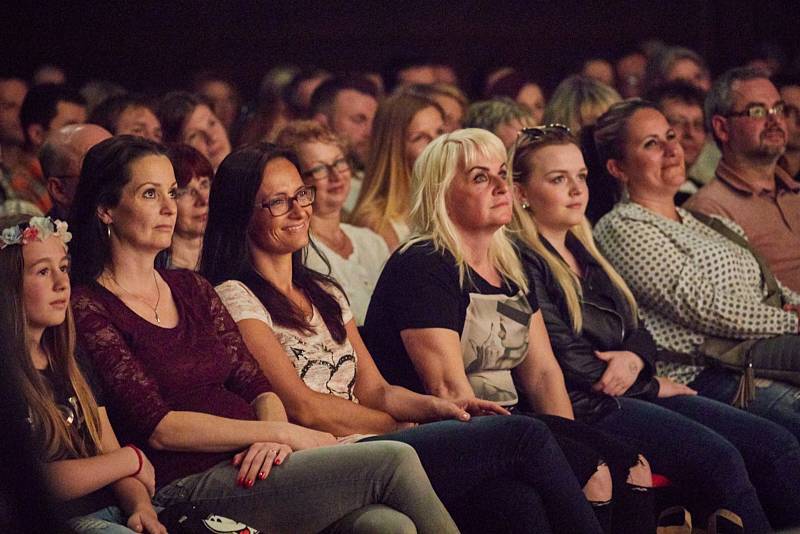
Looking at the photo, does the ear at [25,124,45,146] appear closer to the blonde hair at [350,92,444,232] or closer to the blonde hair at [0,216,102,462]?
the blonde hair at [350,92,444,232]

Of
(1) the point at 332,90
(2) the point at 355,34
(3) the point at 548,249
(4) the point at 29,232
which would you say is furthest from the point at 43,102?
(2) the point at 355,34

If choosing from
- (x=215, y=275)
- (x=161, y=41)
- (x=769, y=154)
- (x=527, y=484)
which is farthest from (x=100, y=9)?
(x=527, y=484)

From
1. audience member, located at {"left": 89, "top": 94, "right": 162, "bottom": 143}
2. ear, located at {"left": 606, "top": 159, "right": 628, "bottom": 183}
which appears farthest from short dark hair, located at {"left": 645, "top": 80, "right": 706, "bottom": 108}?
audience member, located at {"left": 89, "top": 94, "right": 162, "bottom": 143}

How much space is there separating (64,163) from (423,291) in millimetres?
943

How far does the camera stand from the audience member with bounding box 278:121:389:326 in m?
Answer: 3.60

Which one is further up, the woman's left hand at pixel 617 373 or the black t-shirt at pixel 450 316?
the black t-shirt at pixel 450 316

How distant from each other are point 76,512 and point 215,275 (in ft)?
2.37

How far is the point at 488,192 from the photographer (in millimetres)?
3123

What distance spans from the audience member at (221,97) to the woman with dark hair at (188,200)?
2.48 m

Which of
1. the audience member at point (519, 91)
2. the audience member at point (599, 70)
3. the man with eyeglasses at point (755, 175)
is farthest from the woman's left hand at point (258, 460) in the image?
the audience member at point (599, 70)

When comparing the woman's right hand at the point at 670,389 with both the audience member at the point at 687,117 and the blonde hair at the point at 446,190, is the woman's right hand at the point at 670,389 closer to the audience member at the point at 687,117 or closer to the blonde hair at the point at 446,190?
the blonde hair at the point at 446,190

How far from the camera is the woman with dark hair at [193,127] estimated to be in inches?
167

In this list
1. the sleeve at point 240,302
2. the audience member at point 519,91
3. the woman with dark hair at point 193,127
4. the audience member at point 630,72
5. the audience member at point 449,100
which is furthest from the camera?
the audience member at point 630,72

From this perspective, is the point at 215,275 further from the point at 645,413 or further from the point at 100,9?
the point at 100,9
